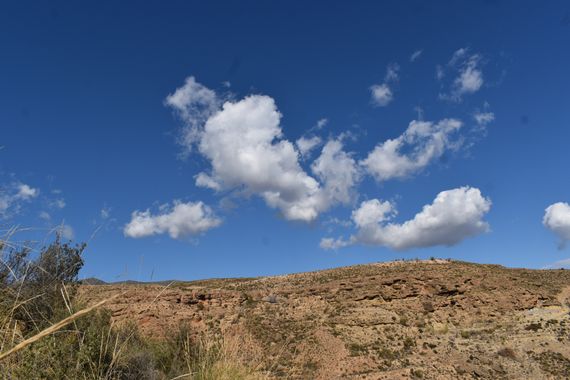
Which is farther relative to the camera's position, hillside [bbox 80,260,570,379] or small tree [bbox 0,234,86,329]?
hillside [bbox 80,260,570,379]

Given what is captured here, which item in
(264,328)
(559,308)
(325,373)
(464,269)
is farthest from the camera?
(464,269)

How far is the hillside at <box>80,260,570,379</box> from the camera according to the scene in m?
23.7

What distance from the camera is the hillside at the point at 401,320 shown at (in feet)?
77.8

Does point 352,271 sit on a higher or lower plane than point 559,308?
higher

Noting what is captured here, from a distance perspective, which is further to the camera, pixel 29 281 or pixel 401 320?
pixel 401 320

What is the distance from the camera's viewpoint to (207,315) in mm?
28219

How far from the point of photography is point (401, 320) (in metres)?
29.0

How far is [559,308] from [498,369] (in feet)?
34.0

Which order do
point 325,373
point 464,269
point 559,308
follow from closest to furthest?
point 325,373, point 559,308, point 464,269

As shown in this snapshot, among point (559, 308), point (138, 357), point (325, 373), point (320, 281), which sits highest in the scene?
point (320, 281)

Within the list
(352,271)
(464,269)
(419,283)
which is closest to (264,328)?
(419,283)

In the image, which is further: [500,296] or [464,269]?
[464,269]

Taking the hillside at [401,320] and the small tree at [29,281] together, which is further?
the hillside at [401,320]

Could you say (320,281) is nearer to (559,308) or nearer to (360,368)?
(360,368)
